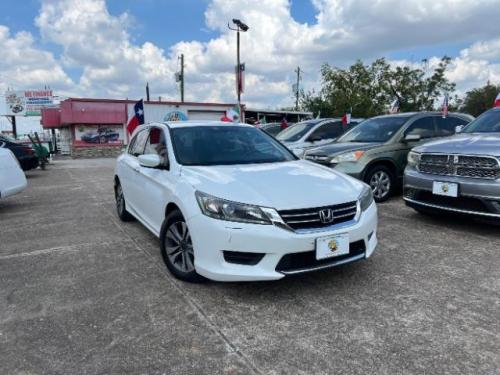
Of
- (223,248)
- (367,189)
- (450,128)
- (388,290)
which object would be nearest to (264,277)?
(223,248)

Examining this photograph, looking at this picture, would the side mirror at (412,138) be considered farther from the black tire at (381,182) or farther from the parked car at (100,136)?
the parked car at (100,136)

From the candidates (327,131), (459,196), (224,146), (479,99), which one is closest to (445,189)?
(459,196)

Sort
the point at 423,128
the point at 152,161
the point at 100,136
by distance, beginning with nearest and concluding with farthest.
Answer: the point at 152,161
the point at 423,128
the point at 100,136

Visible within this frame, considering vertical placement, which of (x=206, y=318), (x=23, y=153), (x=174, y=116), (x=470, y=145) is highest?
(x=174, y=116)

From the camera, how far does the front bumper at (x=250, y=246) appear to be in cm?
310

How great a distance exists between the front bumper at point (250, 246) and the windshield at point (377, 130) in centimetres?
471

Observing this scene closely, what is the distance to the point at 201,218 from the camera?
3.30m

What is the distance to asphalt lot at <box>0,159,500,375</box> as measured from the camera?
2543mm

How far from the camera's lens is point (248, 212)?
3.17 metres

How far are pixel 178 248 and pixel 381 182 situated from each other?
15.3ft

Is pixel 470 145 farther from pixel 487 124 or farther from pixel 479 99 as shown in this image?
pixel 479 99

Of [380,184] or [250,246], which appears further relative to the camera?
[380,184]

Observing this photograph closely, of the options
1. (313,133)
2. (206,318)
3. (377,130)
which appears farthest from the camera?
(313,133)

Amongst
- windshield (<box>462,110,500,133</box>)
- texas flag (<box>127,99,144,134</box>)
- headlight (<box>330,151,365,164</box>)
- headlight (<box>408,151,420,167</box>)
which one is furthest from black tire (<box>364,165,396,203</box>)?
texas flag (<box>127,99,144,134</box>)
